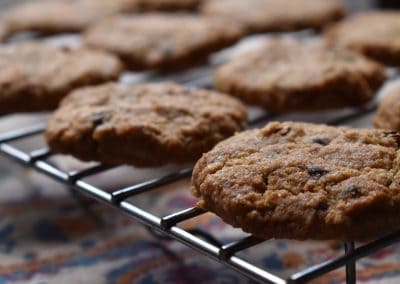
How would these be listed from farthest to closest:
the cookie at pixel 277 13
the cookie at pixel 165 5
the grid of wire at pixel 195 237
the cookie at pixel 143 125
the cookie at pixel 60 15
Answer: the cookie at pixel 165 5 → the cookie at pixel 60 15 → the cookie at pixel 277 13 → the cookie at pixel 143 125 → the grid of wire at pixel 195 237

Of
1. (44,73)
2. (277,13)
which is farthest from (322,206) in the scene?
(277,13)

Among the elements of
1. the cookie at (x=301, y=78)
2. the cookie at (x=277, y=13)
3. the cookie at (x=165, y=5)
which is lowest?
the cookie at (x=301, y=78)

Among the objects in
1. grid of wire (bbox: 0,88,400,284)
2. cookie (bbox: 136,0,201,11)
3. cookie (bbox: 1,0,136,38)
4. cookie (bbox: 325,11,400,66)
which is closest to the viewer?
grid of wire (bbox: 0,88,400,284)

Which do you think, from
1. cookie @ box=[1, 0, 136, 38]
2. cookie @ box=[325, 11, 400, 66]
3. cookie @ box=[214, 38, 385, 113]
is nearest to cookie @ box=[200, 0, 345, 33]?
cookie @ box=[325, 11, 400, 66]

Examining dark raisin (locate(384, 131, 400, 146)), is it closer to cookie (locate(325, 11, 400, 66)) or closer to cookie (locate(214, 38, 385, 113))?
cookie (locate(214, 38, 385, 113))

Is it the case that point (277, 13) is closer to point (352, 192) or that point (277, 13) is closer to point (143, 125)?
point (143, 125)

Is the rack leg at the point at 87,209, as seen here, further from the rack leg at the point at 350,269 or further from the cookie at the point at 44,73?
the rack leg at the point at 350,269

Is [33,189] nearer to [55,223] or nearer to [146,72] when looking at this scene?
[55,223]

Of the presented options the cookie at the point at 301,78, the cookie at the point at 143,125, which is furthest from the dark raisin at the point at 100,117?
the cookie at the point at 301,78
